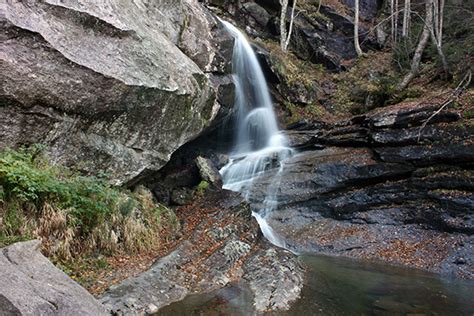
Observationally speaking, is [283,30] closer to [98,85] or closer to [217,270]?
[98,85]

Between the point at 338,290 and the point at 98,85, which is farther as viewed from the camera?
the point at 98,85

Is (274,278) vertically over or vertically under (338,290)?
over

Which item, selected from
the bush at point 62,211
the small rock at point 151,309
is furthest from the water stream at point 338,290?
the bush at point 62,211

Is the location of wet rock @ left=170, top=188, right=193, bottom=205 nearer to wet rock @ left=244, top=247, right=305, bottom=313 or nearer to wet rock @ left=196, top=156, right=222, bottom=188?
wet rock @ left=196, top=156, right=222, bottom=188

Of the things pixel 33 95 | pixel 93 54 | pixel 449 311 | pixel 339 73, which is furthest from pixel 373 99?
pixel 33 95

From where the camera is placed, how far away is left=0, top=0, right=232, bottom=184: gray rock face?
274 inches

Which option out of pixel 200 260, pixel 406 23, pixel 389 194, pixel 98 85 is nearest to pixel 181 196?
pixel 200 260

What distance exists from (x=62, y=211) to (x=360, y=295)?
5.96 meters

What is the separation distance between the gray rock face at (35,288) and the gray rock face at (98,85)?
3.19 meters

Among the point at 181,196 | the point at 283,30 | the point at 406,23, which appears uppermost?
the point at 283,30

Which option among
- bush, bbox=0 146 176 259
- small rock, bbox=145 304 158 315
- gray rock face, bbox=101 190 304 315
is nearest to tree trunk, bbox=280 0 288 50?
gray rock face, bbox=101 190 304 315

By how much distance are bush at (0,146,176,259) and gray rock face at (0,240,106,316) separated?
3.79 ft

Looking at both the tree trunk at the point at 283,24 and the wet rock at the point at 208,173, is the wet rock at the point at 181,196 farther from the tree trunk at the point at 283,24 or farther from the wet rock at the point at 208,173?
the tree trunk at the point at 283,24

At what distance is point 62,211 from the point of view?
21.5 feet
